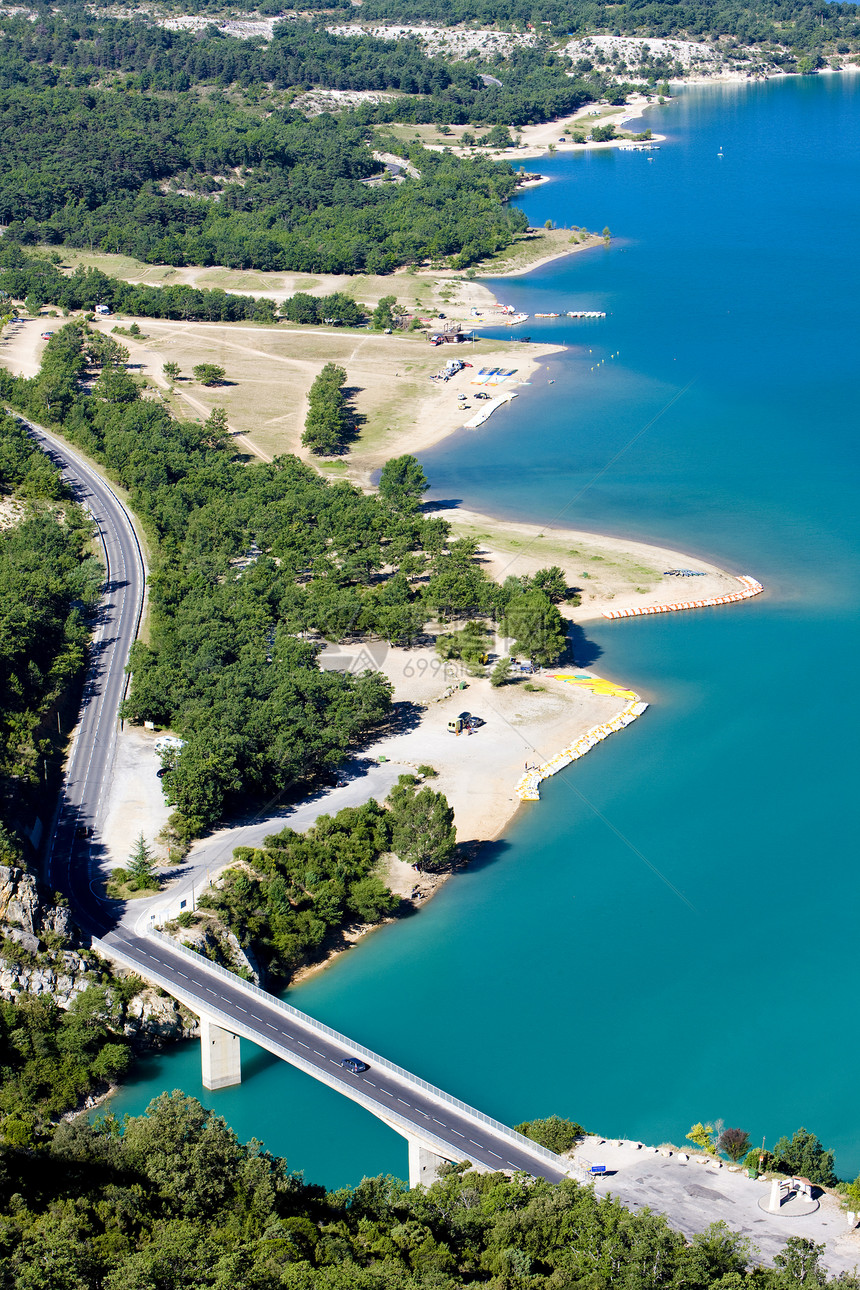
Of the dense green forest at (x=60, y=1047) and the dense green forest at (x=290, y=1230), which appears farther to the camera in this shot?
the dense green forest at (x=60, y=1047)

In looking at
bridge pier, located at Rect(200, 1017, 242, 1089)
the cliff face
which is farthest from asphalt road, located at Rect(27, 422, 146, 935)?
bridge pier, located at Rect(200, 1017, 242, 1089)

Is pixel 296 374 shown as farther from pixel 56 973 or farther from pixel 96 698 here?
pixel 56 973

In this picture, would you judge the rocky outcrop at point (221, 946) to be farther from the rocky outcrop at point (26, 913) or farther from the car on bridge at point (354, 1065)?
the car on bridge at point (354, 1065)

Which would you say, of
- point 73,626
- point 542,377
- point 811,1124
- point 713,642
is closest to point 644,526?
point 713,642

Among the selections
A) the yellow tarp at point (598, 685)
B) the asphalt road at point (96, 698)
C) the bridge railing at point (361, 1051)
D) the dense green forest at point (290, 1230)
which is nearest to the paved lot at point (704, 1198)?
the dense green forest at point (290, 1230)

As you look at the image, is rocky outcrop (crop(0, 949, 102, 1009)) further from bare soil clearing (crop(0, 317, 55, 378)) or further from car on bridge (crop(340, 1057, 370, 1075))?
bare soil clearing (crop(0, 317, 55, 378))

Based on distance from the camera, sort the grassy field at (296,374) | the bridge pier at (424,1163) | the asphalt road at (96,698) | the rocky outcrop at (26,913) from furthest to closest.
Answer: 1. the grassy field at (296,374)
2. the asphalt road at (96,698)
3. the rocky outcrop at (26,913)
4. the bridge pier at (424,1163)
